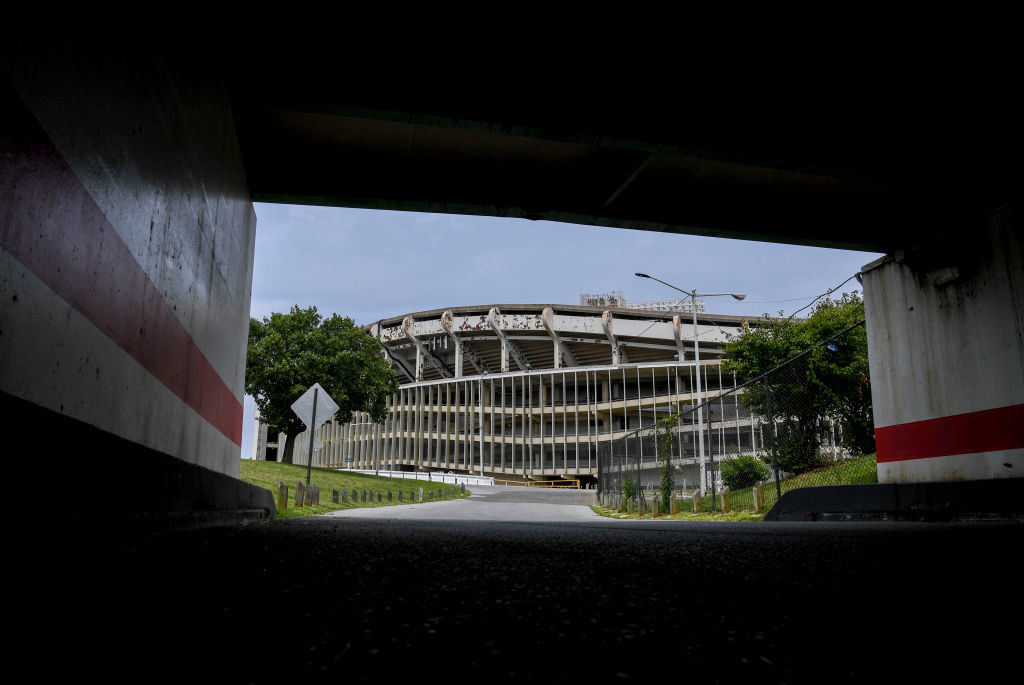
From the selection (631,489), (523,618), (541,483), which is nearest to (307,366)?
(631,489)

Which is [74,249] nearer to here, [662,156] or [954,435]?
[662,156]

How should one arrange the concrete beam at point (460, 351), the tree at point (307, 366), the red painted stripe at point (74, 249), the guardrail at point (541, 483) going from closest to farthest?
1. the red painted stripe at point (74, 249)
2. the tree at point (307, 366)
3. the guardrail at point (541, 483)
4. the concrete beam at point (460, 351)

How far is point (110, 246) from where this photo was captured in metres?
3.35

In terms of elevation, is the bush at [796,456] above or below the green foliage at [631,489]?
above

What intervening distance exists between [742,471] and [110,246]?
50.6 feet

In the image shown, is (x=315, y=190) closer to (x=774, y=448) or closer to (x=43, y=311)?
(x=43, y=311)

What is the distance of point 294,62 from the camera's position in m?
5.91

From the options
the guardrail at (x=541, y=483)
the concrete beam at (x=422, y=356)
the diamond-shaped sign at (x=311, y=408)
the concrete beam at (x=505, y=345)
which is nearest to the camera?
the diamond-shaped sign at (x=311, y=408)

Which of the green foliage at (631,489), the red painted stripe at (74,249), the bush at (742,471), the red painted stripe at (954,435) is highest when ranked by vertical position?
the red painted stripe at (74,249)

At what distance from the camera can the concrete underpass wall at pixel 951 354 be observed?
24.4 feet

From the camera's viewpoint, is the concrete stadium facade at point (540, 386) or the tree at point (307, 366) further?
the concrete stadium facade at point (540, 386)

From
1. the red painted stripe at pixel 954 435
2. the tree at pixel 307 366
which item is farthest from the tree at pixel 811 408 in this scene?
the tree at pixel 307 366

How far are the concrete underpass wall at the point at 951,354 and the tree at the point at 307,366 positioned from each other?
38.4 metres

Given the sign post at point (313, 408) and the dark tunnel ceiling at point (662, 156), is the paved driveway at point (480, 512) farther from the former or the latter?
the dark tunnel ceiling at point (662, 156)
